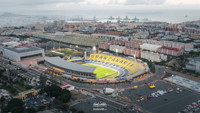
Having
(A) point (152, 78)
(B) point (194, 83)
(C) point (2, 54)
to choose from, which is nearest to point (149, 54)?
(A) point (152, 78)

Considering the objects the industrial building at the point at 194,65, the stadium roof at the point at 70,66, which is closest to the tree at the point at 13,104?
the stadium roof at the point at 70,66

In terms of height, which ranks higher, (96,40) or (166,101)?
(96,40)

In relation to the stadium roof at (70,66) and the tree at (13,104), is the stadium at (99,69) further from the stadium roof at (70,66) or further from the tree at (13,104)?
the tree at (13,104)

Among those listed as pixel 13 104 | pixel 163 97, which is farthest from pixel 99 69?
pixel 13 104

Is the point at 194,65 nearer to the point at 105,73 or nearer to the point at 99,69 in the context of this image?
the point at 105,73

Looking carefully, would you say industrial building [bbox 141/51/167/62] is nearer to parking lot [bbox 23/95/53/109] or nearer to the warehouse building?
the warehouse building

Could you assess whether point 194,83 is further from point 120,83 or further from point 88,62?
point 88,62
